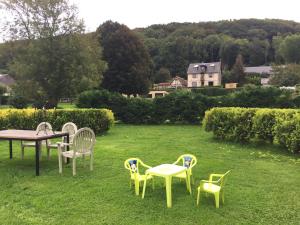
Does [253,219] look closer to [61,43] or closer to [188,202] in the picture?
[188,202]

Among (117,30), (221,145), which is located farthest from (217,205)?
(117,30)

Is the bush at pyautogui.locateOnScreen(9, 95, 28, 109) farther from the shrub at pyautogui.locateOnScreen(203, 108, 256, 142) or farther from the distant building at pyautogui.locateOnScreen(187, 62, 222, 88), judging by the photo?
the distant building at pyautogui.locateOnScreen(187, 62, 222, 88)

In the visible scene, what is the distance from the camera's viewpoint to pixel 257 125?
961 centimetres

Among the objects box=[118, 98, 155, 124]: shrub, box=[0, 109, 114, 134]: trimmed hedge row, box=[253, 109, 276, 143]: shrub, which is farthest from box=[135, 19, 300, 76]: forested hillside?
box=[253, 109, 276, 143]: shrub

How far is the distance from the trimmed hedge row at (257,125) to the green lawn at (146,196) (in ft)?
1.79

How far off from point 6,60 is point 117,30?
15.8 m

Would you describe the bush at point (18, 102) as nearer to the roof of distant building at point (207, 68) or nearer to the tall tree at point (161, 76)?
the tall tree at point (161, 76)

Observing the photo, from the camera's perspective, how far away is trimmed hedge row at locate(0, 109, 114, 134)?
519 inches

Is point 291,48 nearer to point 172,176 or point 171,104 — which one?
point 171,104

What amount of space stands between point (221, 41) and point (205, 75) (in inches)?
970

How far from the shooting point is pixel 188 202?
4.82 metres

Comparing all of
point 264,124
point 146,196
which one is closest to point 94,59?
point 264,124

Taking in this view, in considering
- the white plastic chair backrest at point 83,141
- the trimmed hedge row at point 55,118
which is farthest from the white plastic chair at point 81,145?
the trimmed hedge row at point 55,118

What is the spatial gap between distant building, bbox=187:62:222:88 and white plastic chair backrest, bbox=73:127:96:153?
69.1 m
